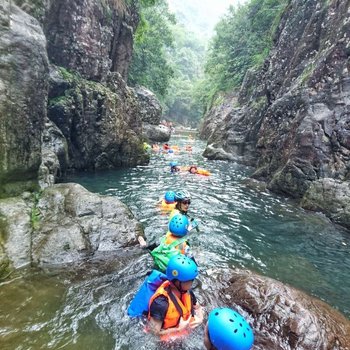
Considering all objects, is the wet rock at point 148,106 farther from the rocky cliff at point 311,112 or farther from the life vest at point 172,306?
the life vest at point 172,306

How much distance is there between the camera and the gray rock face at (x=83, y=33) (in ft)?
51.6

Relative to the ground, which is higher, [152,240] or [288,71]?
[288,71]

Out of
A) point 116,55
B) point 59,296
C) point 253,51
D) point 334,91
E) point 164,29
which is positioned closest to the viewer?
point 59,296

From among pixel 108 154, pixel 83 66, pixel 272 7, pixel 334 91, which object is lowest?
pixel 108 154

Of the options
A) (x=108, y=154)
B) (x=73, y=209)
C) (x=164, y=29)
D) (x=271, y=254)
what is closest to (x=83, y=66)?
(x=108, y=154)

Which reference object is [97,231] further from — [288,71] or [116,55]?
[116,55]

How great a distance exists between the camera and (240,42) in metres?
37.5

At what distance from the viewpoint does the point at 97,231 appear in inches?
300

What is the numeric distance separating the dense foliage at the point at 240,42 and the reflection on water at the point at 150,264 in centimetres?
2057

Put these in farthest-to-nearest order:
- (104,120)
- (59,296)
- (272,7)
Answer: (272,7)
(104,120)
(59,296)

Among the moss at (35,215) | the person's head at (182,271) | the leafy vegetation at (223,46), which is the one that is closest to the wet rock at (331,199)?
the person's head at (182,271)

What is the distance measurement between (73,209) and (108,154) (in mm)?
9131

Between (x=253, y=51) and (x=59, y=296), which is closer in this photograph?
(x=59, y=296)

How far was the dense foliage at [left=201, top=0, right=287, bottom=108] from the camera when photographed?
3178 centimetres
